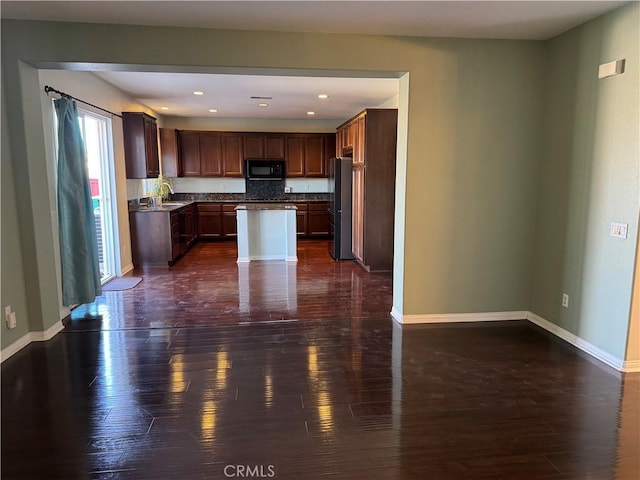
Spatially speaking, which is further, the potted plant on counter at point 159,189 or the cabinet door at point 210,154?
the cabinet door at point 210,154

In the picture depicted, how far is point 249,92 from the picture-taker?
19.3 ft

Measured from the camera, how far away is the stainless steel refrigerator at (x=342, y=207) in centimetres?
677

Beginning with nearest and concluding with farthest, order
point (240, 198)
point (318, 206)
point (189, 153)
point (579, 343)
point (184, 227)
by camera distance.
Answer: point (579, 343) → point (184, 227) → point (189, 153) → point (318, 206) → point (240, 198)

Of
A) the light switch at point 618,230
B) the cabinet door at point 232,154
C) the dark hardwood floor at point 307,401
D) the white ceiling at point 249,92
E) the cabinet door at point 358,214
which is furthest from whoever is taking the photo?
the cabinet door at point 232,154

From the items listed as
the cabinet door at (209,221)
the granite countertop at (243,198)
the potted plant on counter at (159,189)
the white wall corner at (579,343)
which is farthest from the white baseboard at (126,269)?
the white wall corner at (579,343)

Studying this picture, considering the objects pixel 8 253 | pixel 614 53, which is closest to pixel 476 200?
pixel 614 53

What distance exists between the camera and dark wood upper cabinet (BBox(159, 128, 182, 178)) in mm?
8125

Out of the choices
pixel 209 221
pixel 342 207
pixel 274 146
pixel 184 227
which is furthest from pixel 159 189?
pixel 342 207

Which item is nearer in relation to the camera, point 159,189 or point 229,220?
point 159,189

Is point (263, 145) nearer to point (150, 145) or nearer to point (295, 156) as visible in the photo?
point (295, 156)

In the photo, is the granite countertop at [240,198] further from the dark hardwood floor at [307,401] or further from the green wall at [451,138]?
the green wall at [451,138]

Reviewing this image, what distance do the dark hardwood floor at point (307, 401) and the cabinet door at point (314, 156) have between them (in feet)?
17.2

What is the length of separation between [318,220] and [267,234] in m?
2.30

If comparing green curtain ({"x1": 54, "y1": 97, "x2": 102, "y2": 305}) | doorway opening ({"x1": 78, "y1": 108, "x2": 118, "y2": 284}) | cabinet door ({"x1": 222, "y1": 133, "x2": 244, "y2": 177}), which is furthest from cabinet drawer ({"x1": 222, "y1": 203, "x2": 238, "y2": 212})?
green curtain ({"x1": 54, "y1": 97, "x2": 102, "y2": 305})
